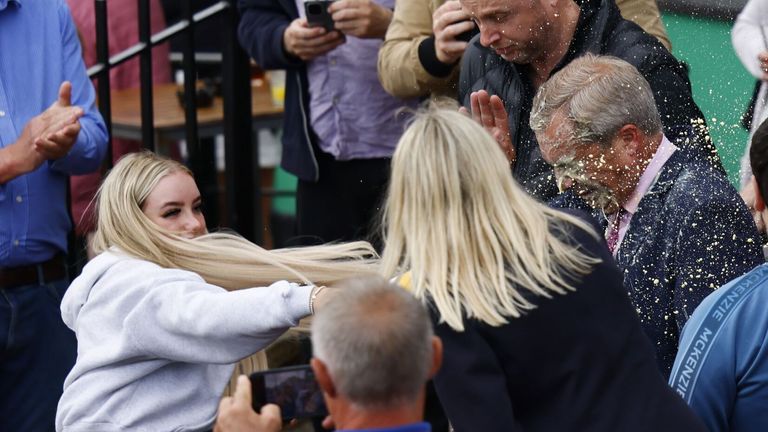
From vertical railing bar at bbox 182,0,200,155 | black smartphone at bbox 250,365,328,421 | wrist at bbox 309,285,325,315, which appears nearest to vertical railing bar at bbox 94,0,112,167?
vertical railing bar at bbox 182,0,200,155

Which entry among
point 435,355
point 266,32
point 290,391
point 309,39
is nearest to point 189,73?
point 266,32

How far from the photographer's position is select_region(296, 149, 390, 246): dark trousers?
5.41 meters

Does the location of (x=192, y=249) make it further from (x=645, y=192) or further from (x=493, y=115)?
(x=645, y=192)

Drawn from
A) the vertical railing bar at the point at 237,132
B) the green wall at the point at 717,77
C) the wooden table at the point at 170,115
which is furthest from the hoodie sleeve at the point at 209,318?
the wooden table at the point at 170,115

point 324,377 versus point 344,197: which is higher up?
→ point 324,377

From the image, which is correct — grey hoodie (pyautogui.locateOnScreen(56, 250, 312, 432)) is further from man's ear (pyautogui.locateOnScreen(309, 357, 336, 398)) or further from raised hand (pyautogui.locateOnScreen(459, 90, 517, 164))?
raised hand (pyautogui.locateOnScreen(459, 90, 517, 164))

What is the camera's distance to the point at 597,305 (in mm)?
2787

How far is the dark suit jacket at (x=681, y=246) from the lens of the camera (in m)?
3.45

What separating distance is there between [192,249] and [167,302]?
0.37 meters

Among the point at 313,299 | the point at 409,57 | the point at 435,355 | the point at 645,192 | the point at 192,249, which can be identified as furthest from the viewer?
the point at 409,57

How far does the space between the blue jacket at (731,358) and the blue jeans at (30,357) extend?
251 cm

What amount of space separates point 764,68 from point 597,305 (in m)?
2.04

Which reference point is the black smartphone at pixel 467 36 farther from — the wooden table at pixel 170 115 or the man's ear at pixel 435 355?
the man's ear at pixel 435 355

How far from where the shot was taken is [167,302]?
3449mm
